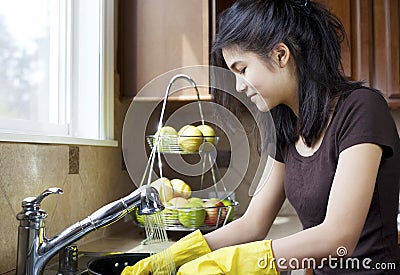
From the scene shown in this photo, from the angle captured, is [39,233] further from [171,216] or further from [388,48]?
[388,48]

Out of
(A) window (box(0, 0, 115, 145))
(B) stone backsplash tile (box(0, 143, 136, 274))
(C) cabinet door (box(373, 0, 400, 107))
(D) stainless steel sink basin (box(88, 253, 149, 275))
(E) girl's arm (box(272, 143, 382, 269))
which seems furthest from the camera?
(C) cabinet door (box(373, 0, 400, 107))

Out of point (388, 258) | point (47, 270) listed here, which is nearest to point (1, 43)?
point (47, 270)

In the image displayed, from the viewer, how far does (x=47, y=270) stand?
122 centimetres

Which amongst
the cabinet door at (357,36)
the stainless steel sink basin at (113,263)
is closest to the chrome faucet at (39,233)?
the stainless steel sink basin at (113,263)

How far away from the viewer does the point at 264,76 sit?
1140 millimetres

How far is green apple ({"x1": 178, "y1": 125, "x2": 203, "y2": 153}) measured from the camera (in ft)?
5.51

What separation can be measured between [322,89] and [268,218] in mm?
371

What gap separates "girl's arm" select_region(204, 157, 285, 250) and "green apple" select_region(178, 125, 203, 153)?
399 mm

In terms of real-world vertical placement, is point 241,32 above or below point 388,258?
above

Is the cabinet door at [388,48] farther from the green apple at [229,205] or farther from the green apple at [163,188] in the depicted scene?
the green apple at [163,188]

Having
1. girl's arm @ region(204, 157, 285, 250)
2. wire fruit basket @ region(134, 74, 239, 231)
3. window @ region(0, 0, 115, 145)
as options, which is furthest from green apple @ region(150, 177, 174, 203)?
girl's arm @ region(204, 157, 285, 250)

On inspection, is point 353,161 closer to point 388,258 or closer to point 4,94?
point 388,258

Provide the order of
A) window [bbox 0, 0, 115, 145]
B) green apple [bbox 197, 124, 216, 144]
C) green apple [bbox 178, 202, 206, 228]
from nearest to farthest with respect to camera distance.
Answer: window [bbox 0, 0, 115, 145], green apple [bbox 178, 202, 206, 228], green apple [bbox 197, 124, 216, 144]

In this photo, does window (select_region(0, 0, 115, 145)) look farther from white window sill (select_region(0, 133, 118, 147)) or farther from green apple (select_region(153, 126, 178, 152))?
green apple (select_region(153, 126, 178, 152))
